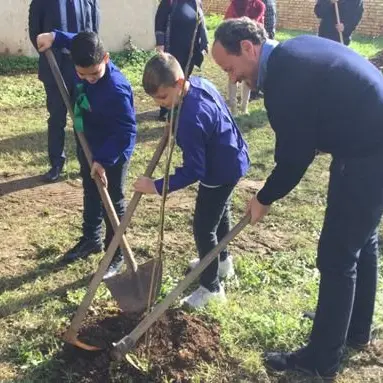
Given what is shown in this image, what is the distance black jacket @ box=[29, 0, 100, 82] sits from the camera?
194 inches

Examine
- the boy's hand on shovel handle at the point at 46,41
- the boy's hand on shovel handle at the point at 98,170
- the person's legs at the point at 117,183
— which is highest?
the boy's hand on shovel handle at the point at 46,41

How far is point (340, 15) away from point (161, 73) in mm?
6066

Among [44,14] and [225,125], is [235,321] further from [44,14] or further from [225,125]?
[44,14]

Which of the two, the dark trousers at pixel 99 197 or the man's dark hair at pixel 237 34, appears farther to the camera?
the dark trousers at pixel 99 197

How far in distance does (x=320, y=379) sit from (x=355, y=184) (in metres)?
1.09

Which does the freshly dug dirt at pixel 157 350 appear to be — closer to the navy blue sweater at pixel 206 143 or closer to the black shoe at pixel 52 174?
the navy blue sweater at pixel 206 143

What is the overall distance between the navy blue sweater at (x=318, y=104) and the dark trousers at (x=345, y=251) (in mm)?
113

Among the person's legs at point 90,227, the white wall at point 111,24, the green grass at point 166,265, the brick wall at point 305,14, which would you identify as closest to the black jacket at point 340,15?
the green grass at point 166,265

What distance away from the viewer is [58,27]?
4.94 m

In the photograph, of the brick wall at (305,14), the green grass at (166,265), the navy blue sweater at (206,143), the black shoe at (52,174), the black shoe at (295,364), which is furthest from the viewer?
the brick wall at (305,14)

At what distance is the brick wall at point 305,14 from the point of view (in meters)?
16.1

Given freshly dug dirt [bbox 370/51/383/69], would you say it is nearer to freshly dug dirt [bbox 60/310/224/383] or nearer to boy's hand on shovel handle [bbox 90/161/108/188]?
boy's hand on shovel handle [bbox 90/161/108/188]

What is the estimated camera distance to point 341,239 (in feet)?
8.88

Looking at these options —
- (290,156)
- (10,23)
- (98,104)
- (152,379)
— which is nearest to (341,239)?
(290,156)
